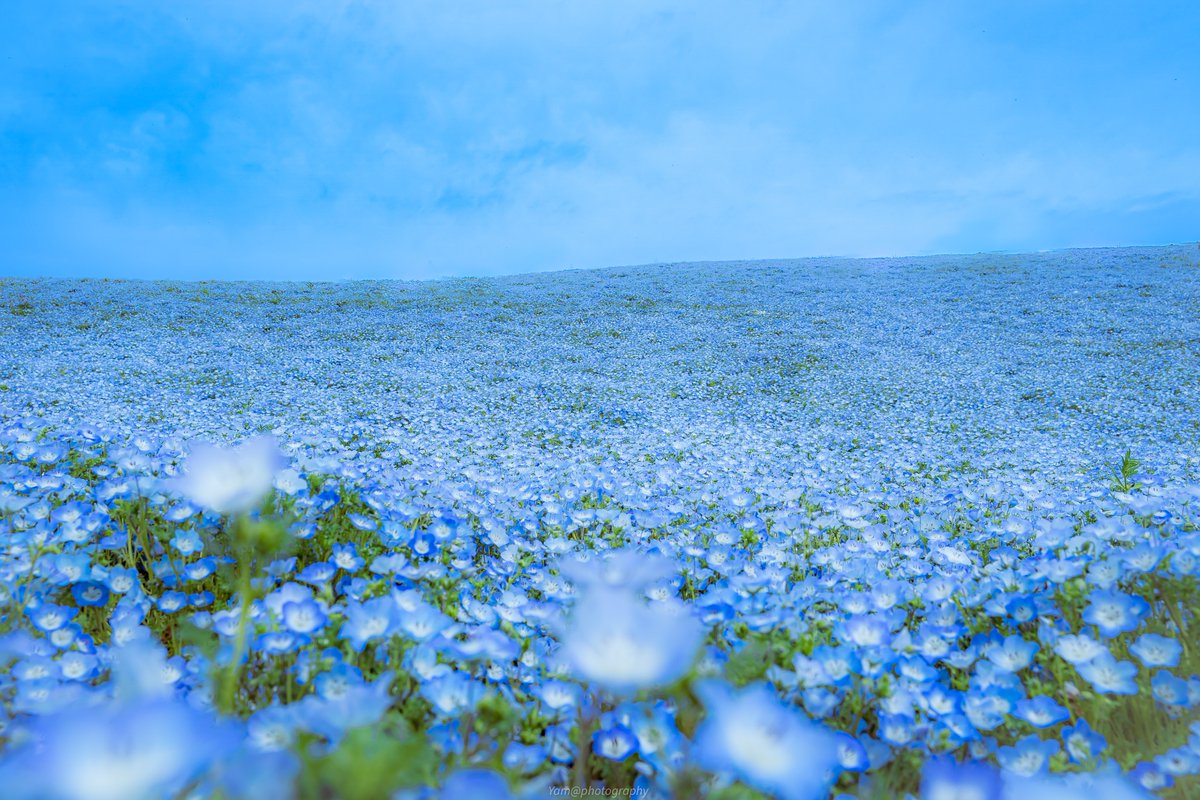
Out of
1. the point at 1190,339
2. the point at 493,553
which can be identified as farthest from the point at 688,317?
the point at 493,553

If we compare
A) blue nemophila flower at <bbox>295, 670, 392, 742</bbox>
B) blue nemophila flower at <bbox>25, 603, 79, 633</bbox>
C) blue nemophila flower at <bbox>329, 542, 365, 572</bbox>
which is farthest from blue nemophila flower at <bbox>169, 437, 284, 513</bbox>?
blue nemophila flower at <bbox>329, 542, 365, 572</bbox>

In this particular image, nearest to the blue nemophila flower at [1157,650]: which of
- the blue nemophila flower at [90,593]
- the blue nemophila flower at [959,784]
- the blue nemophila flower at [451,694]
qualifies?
the blue nemophila flower at [959,784]

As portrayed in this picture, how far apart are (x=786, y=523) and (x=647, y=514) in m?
0.88

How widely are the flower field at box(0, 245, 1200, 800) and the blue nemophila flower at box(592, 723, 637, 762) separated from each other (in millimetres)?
25

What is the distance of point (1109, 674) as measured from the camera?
1.73 metres

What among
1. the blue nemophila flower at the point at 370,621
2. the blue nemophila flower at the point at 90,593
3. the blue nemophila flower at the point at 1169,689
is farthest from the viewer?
the blue nemophila flower at the point at 90,593

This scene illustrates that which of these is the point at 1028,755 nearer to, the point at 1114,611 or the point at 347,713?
the point at 1114,611

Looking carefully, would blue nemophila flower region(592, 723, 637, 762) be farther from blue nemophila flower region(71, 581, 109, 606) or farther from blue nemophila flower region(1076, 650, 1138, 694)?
blue nemophila flower region(71, 581, 109, 606)

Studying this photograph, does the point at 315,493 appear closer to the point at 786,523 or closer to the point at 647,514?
the point at 647,514

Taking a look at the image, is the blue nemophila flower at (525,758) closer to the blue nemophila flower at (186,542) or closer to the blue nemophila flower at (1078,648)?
the blue nemophila flower at (1078,648)

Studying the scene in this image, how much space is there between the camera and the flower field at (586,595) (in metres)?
1.00

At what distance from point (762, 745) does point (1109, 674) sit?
1.41 meters

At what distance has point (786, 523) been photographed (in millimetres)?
3908

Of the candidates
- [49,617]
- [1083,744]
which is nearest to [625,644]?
[1083,744]
